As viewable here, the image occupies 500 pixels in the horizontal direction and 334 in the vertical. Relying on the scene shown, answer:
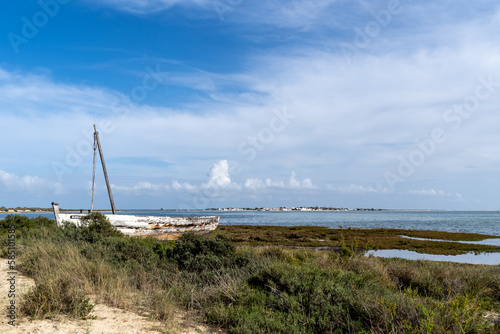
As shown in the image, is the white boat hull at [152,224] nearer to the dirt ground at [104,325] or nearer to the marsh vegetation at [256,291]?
the marsh vegetation at [256,291]

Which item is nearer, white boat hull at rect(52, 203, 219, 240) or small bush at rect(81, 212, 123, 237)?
small bush at rect(81, 212, 123, 237)

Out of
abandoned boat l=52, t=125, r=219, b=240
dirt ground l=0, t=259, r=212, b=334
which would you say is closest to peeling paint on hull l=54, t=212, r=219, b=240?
abandoned boat l=52, t=125, r=219, b=240

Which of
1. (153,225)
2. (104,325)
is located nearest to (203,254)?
(104,325)

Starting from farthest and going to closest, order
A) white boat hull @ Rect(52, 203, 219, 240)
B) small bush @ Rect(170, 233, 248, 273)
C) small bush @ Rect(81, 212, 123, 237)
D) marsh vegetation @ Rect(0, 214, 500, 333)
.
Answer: white boat hull @ Rect(52, 203, 219, 240) < small bush @ Rect(81, 212, 123, 237) < small bush @ Rect(170, 233, 248, 273) < marsh vegetation @ Rect(0, 214, 500, 333)

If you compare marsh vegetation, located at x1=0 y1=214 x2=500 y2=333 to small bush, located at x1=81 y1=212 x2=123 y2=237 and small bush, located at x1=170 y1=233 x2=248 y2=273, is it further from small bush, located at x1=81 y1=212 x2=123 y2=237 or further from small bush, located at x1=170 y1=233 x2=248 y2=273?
small bush, located at x1=81 y1=212 x2=123 y2=237

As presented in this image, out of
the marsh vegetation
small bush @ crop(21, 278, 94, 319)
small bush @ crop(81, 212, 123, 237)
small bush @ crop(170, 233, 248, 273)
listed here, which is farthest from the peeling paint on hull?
small bush @ crop(21, 278, 94, 319)

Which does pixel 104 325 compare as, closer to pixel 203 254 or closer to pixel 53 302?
pixel 53 302

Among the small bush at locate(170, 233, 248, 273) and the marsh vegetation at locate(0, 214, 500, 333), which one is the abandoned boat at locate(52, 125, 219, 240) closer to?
the marsh vegetation at locate(0, 214, 500, 333)

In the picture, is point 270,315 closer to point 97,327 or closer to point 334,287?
point 334,287

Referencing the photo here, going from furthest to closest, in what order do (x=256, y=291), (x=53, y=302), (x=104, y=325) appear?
1. (x=256, y=291)
2. (x=53, y=302)
3. (x=104, y=325)

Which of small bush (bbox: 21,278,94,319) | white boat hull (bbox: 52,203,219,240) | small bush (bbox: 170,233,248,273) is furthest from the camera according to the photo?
white boat hull (bbox: 52,203,219,240)

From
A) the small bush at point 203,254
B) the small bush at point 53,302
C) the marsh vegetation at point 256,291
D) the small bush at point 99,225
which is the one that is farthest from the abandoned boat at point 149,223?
the small bush at point 53,302

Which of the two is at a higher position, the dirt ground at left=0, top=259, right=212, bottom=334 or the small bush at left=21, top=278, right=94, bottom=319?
the small bush at left=21, top=278, right=94, bottom=319

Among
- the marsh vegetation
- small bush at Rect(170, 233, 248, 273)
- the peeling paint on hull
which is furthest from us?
the peeling paint on hull
